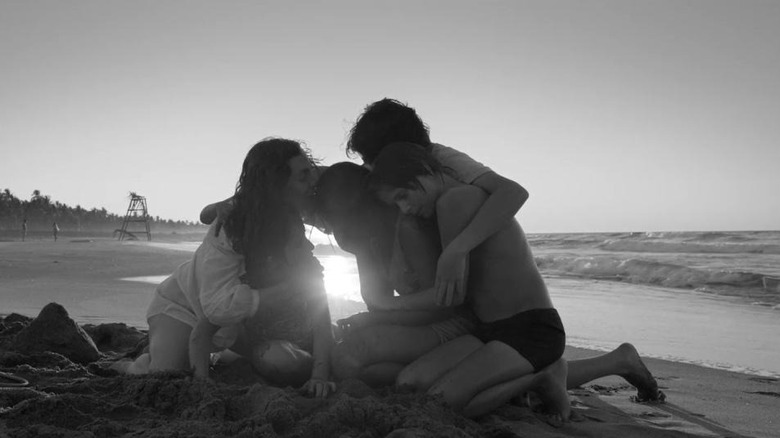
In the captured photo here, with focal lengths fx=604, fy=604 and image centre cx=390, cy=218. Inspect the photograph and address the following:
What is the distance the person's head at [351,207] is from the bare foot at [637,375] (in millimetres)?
1392

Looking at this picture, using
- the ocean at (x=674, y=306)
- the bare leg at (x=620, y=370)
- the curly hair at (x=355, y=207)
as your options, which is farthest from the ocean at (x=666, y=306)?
the bare leg at (x=620, y=370)

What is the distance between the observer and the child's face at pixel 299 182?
3049mm

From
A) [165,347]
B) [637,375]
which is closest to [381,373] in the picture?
[165,347]

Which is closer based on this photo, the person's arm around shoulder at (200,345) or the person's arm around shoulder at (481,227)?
the person's arm around shoulder at (481,227)

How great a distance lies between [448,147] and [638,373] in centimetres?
154

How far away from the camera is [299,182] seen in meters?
3.05

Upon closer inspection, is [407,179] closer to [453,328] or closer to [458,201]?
[458,201]

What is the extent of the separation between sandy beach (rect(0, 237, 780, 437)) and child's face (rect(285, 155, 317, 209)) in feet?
3.04

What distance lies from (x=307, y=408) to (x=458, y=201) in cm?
108

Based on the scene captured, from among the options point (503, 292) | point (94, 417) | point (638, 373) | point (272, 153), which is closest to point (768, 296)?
point (638, 373)

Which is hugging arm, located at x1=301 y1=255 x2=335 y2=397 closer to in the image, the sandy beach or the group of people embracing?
the group of people embracing

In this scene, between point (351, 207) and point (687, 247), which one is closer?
point (351, 207)

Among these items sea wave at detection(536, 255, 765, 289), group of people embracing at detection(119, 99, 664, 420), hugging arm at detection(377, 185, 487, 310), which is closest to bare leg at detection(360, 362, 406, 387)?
group of people embracing at detection(119, 99, 664, 420)

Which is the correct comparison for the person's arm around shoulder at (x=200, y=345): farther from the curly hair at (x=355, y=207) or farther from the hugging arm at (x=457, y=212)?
the hugging arm at (x=457, y=212)
